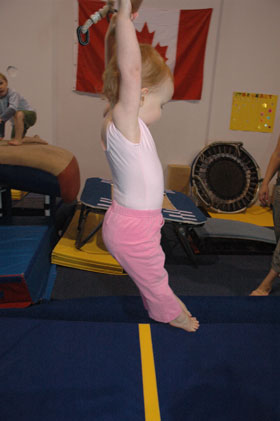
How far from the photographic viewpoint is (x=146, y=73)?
0.87 metres

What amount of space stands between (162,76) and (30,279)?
1.21m

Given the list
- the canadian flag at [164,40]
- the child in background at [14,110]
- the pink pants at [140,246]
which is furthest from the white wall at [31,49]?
the pink pants at [140,246]

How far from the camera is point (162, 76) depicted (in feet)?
2.90

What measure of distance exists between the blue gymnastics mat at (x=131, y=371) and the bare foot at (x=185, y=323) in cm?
2

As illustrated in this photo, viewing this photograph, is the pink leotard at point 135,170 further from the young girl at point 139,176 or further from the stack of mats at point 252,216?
the stack of mats at point 252,216

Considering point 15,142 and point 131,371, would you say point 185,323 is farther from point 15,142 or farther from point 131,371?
point 15,142

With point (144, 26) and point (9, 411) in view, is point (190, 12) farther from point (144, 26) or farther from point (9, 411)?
point (9, 411)

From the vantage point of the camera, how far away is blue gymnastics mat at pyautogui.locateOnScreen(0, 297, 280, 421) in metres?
0.82

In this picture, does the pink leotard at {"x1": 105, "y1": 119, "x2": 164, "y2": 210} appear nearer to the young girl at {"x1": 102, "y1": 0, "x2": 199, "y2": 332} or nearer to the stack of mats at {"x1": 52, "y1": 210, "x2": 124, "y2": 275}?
the young girl at {"x1": 102, "y1": 0, "x2": 199, "y2": 332}

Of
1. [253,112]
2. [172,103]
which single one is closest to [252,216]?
[253,112]

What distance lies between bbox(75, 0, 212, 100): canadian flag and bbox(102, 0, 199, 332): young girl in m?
2.59

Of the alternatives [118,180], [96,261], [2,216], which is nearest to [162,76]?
[118,180]

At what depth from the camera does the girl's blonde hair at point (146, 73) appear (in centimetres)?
85

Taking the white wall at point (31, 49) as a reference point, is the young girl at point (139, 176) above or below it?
below
